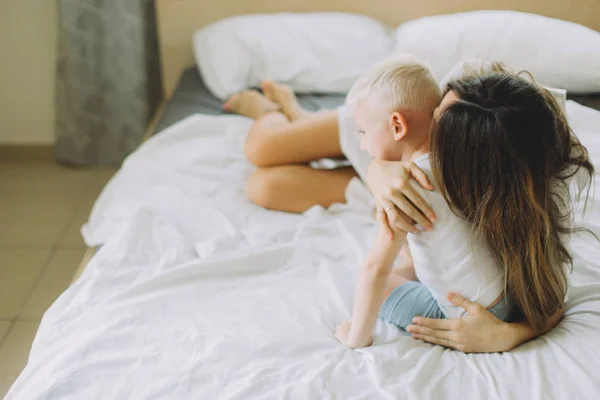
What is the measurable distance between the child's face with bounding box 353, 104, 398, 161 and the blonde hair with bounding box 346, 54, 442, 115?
0.05ft

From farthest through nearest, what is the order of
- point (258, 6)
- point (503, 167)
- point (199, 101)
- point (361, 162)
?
point (258, 6)
point (199, 101)
point (361, 162)
point (503, 167)

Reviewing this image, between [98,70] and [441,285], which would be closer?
[441,285]

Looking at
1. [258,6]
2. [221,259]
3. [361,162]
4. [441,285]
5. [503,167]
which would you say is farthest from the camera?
[258,6]

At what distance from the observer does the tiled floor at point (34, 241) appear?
165cm

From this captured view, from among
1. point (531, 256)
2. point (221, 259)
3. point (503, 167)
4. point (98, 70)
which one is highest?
point (503, 167)

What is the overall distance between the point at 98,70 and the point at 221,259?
144cm

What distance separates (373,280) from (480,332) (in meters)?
0.18

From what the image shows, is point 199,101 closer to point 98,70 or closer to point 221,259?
point 98,70

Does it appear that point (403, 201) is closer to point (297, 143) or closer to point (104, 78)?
point (297, 143)

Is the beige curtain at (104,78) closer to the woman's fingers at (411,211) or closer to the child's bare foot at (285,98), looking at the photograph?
the child's bare foot at (285,98)

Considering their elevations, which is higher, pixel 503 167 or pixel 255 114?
pixel 503 167

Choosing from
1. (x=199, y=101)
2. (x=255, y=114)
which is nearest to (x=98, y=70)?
(x=199, y=101)

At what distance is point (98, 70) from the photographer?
2.34 metres

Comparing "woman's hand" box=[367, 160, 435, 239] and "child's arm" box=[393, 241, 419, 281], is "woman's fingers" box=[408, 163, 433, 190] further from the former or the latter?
"child's arm" box=[393, 241, 419, 281]
